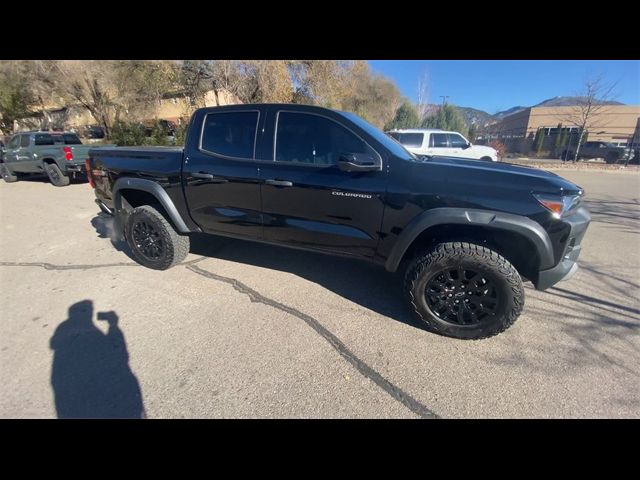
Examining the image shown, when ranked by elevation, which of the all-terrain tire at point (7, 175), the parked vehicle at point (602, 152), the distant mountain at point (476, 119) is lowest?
the all-terrain tire at point (7, 175)

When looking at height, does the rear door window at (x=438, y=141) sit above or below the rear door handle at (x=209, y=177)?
above

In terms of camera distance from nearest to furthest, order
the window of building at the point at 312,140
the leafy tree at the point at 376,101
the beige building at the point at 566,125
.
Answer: the window of building at the point at 312,140 < the beige building at the point at 566,125 < the leafy tree at the point at 376,101

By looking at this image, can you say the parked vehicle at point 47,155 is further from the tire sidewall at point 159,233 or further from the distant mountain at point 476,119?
the distant mountain at point 476,119

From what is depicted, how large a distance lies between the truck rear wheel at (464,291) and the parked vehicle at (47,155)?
11.1 meters

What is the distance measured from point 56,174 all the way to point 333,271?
35.6 ft

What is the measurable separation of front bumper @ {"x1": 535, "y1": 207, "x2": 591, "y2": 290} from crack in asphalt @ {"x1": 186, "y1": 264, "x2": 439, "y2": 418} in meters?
1.42

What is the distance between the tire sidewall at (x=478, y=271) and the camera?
2.34 m

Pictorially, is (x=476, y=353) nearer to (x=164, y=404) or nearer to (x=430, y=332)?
(x=430, y=332)

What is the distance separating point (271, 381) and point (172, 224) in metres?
2.43

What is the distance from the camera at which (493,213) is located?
2266 mm

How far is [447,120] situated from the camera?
40.9 meters

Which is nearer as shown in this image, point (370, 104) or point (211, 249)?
point (211, 249)

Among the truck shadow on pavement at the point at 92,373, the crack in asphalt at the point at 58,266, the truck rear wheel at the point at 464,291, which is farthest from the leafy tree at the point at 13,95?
the truck rear wheel at the point at 464,291
